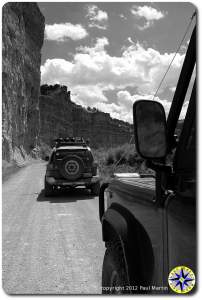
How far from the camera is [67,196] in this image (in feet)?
40.5

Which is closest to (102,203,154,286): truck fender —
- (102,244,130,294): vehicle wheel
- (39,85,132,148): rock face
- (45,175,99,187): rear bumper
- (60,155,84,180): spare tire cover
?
(102,244,130,294): vehicle wheel

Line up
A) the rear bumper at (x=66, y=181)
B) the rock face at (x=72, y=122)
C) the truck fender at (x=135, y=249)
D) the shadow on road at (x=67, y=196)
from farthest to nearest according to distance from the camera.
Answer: the rock face at (x=72, y=122)
the rear bumper at (x=66, y=181)
the shadow on road at (x=67, y=196)
the truck fender at (x=135, y=249)

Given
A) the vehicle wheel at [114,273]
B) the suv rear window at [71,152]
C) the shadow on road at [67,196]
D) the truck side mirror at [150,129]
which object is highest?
the truck side mirror at [150,129]

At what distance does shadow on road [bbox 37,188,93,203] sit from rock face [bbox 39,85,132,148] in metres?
71.9

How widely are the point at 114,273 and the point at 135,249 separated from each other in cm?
44

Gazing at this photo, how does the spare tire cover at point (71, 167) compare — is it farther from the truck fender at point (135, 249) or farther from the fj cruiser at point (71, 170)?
the truck fender at point (135, 249)

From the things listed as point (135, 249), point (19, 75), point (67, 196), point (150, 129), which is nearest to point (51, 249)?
point (135, 249)

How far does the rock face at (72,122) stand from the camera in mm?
88375

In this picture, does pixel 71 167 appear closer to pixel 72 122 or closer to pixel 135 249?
pixel 135 249

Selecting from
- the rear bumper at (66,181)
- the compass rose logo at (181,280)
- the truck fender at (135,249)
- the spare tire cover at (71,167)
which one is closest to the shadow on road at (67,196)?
the rear bumper at (66,181)

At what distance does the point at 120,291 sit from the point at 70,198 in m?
9.39

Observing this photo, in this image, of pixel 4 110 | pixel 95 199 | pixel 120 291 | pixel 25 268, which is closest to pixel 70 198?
pixel 95 199

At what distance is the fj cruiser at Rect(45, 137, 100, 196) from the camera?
39.5ft

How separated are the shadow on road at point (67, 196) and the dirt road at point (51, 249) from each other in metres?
1.12
